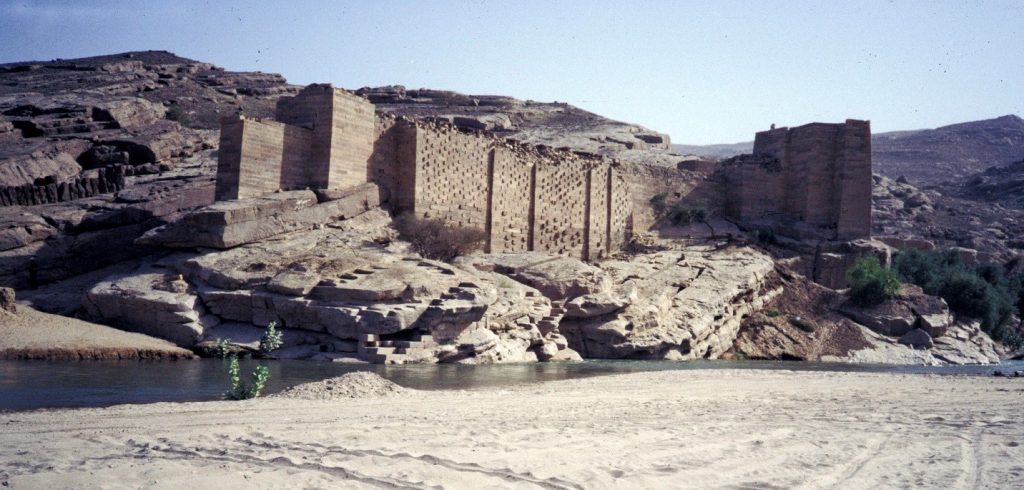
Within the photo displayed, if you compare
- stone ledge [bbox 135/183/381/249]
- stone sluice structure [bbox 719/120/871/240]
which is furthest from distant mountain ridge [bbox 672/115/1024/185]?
stone ledge [bbox 135/183/381/249]

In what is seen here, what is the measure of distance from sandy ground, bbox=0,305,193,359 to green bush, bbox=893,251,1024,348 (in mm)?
23742

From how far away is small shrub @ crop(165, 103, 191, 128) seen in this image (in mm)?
40719

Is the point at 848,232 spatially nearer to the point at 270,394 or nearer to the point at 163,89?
the point at 270,394

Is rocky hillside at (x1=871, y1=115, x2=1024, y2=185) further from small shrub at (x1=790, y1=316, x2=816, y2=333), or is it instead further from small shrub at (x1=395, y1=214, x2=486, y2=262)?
small shrub at (x1=395, y1=214, x2=486, y2=262)

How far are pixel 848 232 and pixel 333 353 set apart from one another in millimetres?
19620

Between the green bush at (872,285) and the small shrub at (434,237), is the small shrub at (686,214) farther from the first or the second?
the small shrub at (434,237)

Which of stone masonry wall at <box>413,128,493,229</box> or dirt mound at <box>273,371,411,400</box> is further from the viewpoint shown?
stone masonry wall at <box>413,128,493,229</box>

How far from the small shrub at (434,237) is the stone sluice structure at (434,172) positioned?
1.57 feet

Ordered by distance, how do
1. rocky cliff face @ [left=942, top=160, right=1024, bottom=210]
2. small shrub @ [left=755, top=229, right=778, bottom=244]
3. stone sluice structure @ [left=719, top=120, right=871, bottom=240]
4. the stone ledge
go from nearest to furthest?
the stone ledge, small shrub @ [left=755, top=229, right=778, bottom=244], stone sluice structure @ [left=719, top=120, right=871, bottom=240], rocky cliff face @ [left=942, top=160, right=1024, bottom=210]

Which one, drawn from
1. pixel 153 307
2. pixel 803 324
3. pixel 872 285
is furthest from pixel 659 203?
pixel 153 307

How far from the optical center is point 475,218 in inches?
927

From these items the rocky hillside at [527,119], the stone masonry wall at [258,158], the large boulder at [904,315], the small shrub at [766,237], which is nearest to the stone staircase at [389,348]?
the stone masonry wall at [258,158]

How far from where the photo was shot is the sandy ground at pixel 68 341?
15.1 metres

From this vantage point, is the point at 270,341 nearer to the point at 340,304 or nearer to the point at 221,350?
the point at 221,350
